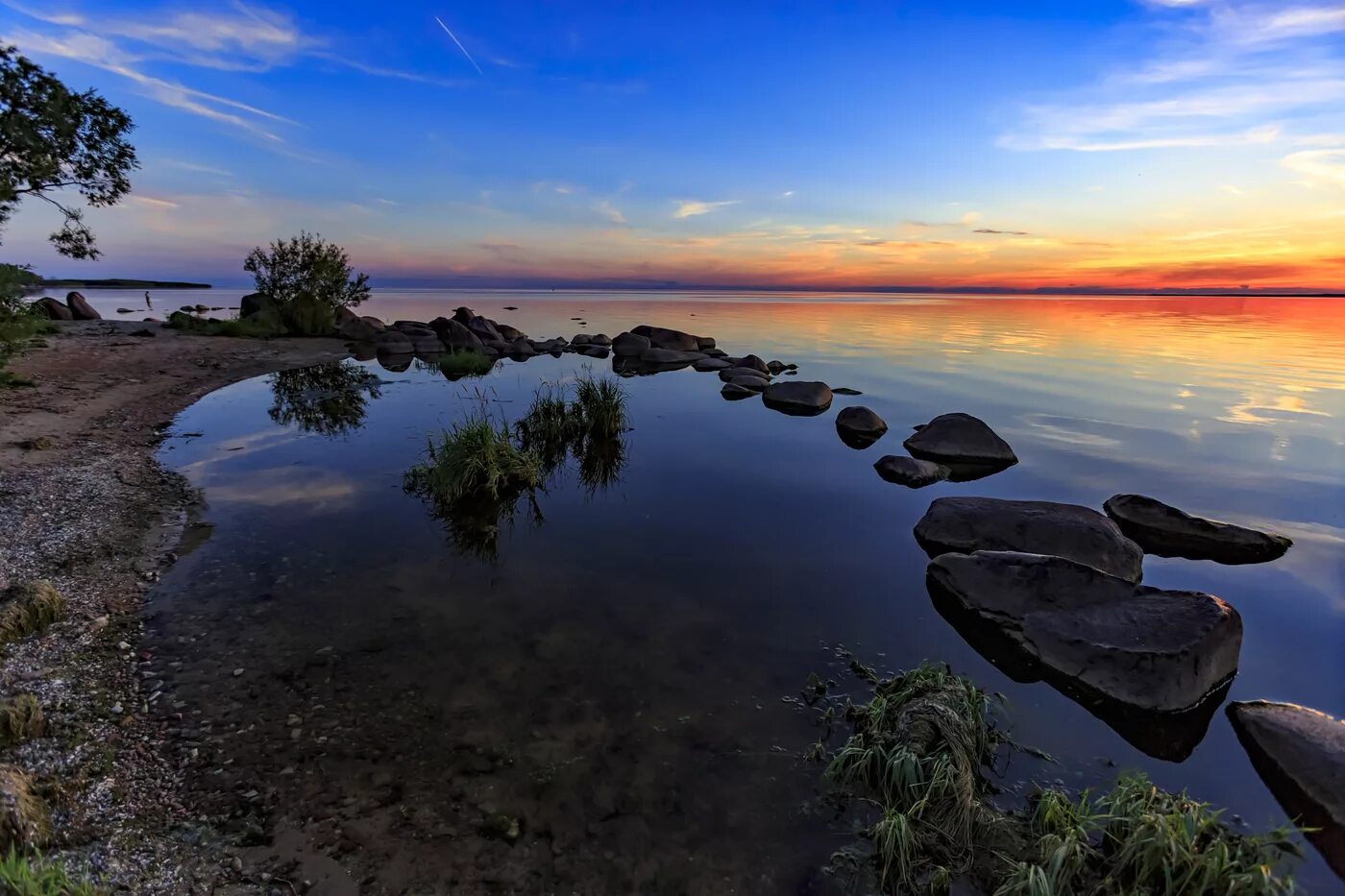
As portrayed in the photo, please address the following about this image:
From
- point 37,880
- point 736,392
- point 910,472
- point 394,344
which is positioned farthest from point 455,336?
point 37,880

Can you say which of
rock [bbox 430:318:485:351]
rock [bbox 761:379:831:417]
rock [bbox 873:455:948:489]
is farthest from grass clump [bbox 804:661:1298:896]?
rock [bbox 430:318:485:351]

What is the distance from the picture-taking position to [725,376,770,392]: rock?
2556 cm

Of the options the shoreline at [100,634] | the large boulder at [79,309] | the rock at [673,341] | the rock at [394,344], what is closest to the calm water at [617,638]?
the shoreline at [100,634]

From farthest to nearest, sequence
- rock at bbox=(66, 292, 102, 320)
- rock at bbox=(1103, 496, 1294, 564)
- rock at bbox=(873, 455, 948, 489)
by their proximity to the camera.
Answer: rock at bbox=(66, 292, 102, 320)
rock at bbox=(873, 455, 948, 489)
rock at bbox=(1103, 496, 1294, 564)

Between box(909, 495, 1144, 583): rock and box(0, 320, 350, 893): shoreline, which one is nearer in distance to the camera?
box(0, 320, 350, 893): shoreline

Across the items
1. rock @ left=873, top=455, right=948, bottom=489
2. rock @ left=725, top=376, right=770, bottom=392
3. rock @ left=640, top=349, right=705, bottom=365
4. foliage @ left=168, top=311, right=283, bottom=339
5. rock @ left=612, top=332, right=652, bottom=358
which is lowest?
rock @ left=873, top=455, right=948, bottom=489

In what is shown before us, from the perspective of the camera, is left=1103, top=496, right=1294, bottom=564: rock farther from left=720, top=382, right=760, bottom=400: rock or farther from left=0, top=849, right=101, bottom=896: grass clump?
left=720, top=382, right=760, bottom=400: rock

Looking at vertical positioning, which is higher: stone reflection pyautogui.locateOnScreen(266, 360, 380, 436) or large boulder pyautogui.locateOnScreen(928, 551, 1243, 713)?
stone reflection pyautogui.locateOnScreen(266, 360, 380, 436)

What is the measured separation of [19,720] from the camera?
4.77 m

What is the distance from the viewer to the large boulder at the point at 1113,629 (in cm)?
628

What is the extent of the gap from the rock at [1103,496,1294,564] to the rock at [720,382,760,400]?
49.2 feet

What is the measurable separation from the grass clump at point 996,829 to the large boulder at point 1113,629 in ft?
5.55

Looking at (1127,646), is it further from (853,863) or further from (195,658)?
(195,658)

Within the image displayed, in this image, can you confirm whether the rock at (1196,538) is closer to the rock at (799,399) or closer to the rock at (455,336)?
the rock at (799,399)
